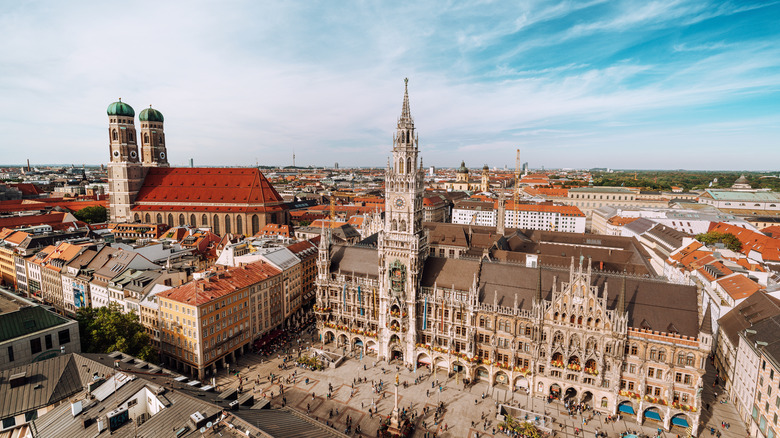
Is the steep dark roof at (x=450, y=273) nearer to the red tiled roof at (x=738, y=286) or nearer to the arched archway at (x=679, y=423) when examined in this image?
the arched archway at (x=679, y=423)

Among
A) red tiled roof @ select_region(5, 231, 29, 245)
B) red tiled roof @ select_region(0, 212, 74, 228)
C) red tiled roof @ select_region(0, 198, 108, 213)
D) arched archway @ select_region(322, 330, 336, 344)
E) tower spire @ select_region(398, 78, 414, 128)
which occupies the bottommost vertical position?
arched archway @ select_region(322, 330, 336, 344)

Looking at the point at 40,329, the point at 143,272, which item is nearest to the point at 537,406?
the point at 40,329

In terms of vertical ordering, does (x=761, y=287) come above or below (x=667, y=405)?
above

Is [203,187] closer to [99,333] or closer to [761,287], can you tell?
[99,333]

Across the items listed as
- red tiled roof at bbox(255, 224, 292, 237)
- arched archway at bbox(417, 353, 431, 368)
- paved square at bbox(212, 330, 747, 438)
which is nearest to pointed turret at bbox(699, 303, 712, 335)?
paved square at bbox(212, 330, 747, 438)

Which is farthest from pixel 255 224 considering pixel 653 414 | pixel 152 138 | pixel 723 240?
pixel 723 240

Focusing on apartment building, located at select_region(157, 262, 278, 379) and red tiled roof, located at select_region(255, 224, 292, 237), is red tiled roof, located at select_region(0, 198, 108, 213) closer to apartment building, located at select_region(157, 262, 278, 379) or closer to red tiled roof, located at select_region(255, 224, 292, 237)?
red tiled roof, located at select_region(255, 224, 292, 237)

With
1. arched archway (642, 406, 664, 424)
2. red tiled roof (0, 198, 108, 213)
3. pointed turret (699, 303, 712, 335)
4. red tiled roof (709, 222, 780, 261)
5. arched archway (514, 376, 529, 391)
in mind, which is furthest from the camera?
red tiled roof (0, 198, 108, 213)
